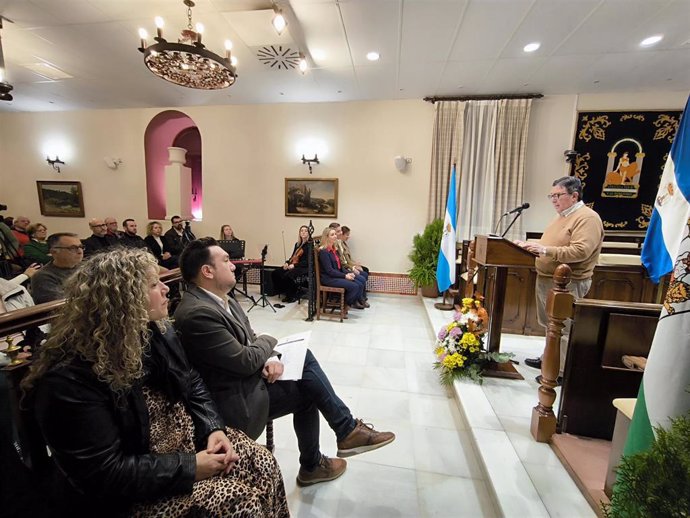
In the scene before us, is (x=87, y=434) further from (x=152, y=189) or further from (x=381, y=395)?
(x=152, y=189)

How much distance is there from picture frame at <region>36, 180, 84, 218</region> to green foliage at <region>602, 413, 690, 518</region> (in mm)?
8173

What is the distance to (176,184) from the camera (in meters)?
5.75

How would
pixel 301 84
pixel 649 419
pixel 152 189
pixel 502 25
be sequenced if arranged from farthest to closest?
pixel 152 189 < pixel 301 84 < pixel 502 25 < pixel 649 419

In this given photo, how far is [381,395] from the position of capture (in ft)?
7.75

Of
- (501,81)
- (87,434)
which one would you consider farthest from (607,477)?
(501,81)

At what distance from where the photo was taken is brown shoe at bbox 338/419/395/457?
1.48 m

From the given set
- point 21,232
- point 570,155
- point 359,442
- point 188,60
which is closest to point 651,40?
point 570,155

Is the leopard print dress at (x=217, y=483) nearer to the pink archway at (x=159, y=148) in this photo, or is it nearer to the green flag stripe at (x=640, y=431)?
the green flag stripe at (x=640, y=431)

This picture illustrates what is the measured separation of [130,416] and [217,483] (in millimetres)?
338

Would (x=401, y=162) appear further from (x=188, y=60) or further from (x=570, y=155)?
(x=188, y=60)

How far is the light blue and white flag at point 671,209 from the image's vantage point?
1204 millimetres

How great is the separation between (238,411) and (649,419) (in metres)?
1.38

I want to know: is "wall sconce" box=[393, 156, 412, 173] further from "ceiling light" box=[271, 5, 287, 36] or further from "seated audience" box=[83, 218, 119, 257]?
"seated audience" box=[83, 218, 119, 257]

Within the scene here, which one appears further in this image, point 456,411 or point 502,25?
point 502,25
